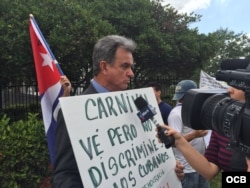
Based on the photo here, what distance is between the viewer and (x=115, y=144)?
5.54ft

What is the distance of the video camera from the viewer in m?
1.36

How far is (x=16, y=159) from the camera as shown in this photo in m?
3.82

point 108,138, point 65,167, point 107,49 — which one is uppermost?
point 107,49

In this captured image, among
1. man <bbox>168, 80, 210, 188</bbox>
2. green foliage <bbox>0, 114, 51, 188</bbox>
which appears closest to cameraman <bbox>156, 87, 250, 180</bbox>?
man <bbox>168, 80, 210, 188</bbox>

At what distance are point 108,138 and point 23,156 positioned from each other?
8.01 ft

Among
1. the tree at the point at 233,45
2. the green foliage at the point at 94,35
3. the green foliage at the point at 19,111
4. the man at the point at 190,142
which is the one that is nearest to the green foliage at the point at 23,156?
the man at the point at 190,142

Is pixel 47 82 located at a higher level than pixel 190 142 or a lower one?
higher

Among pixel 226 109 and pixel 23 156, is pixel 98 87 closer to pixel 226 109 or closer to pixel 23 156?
pixel 226 109

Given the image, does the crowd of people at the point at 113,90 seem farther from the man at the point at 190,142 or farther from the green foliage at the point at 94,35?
the green foliage at the point at 94,35

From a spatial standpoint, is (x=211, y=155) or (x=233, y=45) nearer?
(x=211, y=155)

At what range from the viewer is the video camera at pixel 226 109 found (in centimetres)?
136

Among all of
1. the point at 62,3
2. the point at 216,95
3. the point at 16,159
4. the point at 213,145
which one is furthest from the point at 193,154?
the point at 62,3

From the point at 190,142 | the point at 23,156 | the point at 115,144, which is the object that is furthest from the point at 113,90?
the point at 23,156

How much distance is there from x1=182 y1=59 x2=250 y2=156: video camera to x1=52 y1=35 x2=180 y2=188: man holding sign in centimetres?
32
